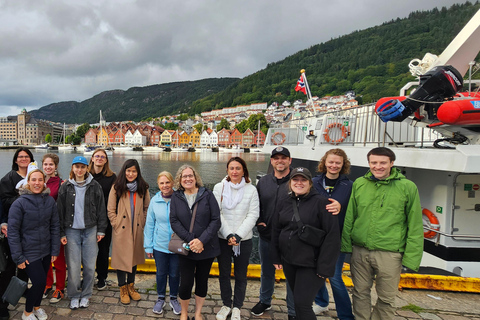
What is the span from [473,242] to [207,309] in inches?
172

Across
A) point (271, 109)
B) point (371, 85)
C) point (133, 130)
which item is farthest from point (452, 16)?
point (133, 130)

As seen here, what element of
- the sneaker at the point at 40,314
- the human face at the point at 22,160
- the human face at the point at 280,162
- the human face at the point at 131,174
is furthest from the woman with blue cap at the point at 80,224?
the human face at the point at 280,162

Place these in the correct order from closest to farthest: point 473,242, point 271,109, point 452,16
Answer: point 473,242 → point 452,16 → point 271,109

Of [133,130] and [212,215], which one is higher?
[133,130]

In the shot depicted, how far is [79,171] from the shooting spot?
3.39m

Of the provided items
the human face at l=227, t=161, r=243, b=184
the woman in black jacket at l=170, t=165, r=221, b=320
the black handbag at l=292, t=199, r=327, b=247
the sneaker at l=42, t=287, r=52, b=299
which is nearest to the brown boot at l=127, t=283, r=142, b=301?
the woman in black jacket at l=170, t=165, r=221, b=320

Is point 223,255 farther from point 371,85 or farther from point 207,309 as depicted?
point 371,85

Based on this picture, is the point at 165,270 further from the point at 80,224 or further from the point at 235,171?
the point at 235,171

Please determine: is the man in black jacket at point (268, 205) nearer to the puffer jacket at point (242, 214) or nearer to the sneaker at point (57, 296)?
the puffer jacket at point (242, 214)

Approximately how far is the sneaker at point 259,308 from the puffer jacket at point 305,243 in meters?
1.14

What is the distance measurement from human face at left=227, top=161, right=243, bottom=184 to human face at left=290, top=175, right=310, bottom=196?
0.82 meters

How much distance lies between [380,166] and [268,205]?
4.35ft

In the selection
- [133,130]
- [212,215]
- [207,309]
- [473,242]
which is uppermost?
[133,130]

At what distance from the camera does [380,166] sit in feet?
8.98
